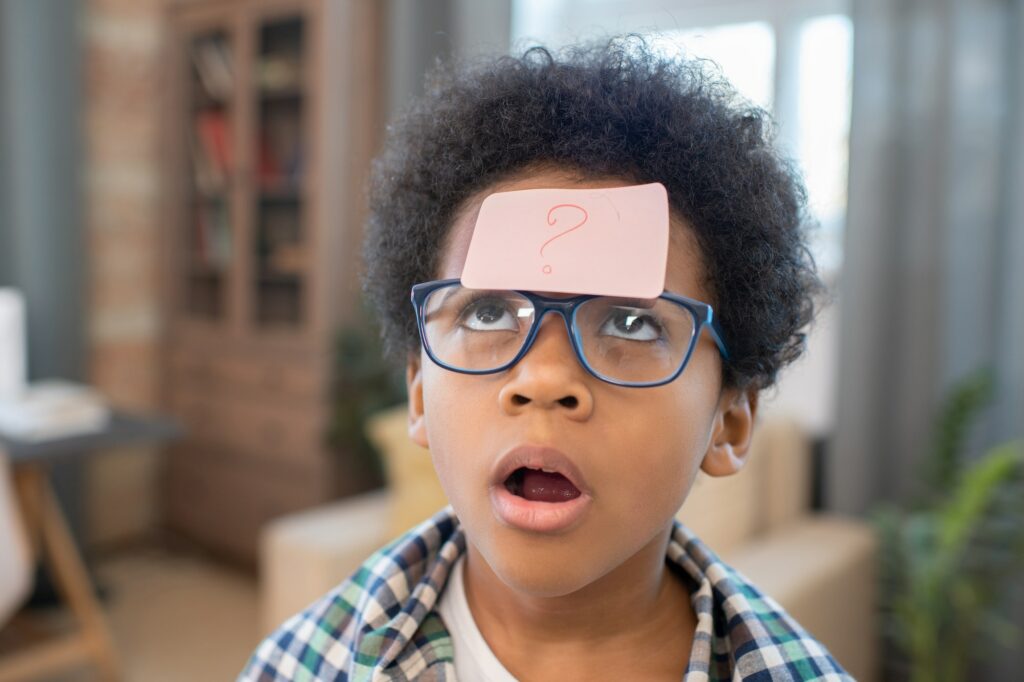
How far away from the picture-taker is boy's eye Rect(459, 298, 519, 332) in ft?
2.39

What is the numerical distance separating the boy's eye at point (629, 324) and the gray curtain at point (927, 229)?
6.22ft

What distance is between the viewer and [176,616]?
10.3 feet

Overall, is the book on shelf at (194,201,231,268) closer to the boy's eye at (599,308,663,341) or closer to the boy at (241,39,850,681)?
the boy at (241,39,850,681)

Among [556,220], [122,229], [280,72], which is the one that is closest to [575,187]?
[556,220]

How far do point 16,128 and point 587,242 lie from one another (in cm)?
302

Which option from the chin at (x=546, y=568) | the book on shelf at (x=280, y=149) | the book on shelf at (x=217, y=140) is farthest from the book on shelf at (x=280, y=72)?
the chin at (x=546, y=568)

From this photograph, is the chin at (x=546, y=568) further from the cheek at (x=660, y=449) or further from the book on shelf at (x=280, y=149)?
the book on shelf at (x=280, y=149)

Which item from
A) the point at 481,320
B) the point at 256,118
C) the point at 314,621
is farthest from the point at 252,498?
the point at 481,320

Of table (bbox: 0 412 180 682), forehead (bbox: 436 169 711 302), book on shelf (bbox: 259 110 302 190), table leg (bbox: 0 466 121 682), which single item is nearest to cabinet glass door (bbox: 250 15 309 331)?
book on shelf (bbox: 259 110 302 190)

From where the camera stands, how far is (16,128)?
3100 millimetres

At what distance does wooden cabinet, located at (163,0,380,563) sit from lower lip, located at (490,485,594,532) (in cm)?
247

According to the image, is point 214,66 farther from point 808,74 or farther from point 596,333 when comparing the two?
point 596,333

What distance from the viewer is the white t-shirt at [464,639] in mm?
800

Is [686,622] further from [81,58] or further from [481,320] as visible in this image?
[81,58]
